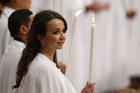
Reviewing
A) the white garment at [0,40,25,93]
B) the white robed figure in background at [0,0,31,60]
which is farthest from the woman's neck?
the white robed figure in background at [0,0,31,60]

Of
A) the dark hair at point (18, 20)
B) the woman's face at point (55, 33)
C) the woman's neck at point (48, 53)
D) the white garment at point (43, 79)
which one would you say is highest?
the dark hair at point (18, 20)

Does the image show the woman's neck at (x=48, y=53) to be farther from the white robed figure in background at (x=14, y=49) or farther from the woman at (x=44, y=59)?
the white robed figure in background at (x=14, y=49)

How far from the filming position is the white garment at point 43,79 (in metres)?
0.82

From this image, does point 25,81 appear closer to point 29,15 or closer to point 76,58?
point 29,15

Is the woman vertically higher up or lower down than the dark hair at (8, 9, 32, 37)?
lower down

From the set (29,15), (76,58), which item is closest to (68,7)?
(76,58)

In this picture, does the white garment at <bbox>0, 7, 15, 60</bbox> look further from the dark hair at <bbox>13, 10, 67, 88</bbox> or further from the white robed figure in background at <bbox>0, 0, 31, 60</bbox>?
the dark hair at <bbox>13, 10, 67, 88</bbox>

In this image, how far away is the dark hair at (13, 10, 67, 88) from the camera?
0.85m

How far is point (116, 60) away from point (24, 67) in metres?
1.90

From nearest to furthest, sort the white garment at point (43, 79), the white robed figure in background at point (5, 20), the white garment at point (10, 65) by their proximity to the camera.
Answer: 1. the white garment at point (43, 79)
2. the white garment at point (10, 65)
3. the white robed figure in background at point (5, 20)

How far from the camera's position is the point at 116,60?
2.71 metres

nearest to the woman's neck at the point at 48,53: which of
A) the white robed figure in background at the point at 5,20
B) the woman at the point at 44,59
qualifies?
the woman at the point at 44,59

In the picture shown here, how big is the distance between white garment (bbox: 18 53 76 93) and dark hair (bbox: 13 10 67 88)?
0.13ft

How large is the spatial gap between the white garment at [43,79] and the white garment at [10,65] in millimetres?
249
